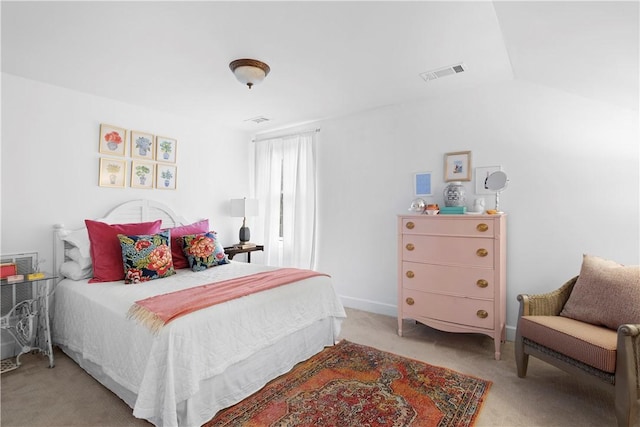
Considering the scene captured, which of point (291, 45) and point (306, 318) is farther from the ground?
point (291, 45)

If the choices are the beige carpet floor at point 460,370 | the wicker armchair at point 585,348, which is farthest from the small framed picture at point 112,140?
the wicker armchair at point 585,348

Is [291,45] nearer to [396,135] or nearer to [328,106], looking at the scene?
[328,106]

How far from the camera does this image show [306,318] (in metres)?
2.64

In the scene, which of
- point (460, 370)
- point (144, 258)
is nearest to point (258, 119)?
point (144, 258)

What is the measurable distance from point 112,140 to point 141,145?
0.30 meters

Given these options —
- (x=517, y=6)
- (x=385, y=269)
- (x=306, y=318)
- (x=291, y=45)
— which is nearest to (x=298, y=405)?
(x=306, y=318)

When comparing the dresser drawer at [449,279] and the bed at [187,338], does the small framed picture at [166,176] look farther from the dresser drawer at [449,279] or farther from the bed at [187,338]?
the dresser drawer at [449,279]

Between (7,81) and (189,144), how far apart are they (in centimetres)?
177

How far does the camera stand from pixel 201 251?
3279 millimetres

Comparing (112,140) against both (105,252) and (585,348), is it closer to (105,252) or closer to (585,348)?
(105,252)

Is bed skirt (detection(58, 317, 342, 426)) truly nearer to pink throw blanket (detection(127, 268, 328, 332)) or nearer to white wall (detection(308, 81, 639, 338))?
pink throw blanket (detection(127, 268, 328, 332))

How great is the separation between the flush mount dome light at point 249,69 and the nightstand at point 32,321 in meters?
2.25

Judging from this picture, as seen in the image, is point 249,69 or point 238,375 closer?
point 238,375

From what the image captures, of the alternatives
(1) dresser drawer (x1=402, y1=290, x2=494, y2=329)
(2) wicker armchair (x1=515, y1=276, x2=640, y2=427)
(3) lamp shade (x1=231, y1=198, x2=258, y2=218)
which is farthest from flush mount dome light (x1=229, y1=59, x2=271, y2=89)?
(2) wicker armchair (x1=515, y1=276, x2=640, y2=427)
